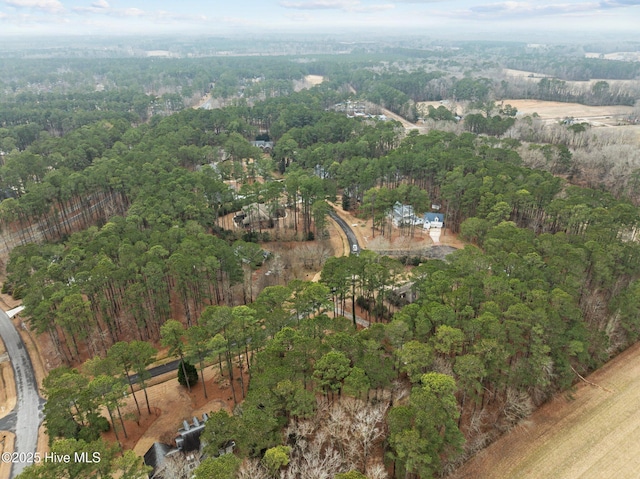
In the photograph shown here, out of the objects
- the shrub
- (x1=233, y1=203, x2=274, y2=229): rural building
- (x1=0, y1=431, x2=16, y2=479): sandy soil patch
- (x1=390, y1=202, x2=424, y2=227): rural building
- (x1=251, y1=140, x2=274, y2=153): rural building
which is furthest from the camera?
(x1=251, y1=140, x2=274, y2=153): rural building

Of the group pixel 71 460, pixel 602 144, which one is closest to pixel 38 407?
pixel 71 460

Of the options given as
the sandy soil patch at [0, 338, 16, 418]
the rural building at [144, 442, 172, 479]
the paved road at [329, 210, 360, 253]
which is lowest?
the paved road at [329, 210, 360, 253]

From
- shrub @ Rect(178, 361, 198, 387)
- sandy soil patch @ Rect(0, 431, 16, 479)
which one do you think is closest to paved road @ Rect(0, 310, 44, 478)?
sandy soil patch @ Rect(0, 431, 16, 479)

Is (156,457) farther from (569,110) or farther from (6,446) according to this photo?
(569,110)

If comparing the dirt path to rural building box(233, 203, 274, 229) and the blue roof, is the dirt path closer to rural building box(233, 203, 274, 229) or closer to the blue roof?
the blue roof

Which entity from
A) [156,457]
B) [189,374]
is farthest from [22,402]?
[156,457]

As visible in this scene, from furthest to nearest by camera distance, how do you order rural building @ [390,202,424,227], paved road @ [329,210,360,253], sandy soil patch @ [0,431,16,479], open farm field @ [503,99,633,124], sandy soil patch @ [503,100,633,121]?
1. sandy soil patch @ [503,100,633,121]
2. open farm field @ [503,99,633,124]
3. rural building @ [390,202,424,227]
4. paved road @ [329,210,360,253]
5. sandy soil patch @ [0,431,16,479]
